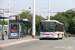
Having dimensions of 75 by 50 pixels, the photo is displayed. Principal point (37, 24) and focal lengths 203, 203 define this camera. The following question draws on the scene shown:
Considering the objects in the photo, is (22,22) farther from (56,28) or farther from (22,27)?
(56,28)

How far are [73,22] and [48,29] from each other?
55.7m

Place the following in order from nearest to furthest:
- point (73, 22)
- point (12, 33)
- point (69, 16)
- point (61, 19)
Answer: point (12, 33) → point (61, 19) → point (73, 22) → point (69, 16)

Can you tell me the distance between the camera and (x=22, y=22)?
112ft

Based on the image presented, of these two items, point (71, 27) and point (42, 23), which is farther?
point (71, 27)

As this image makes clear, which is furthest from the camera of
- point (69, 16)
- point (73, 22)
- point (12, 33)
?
point (69, 16)

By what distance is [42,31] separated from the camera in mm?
33188

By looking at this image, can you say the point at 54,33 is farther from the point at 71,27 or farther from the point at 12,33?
the point at 71,27

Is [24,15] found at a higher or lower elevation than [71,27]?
higher

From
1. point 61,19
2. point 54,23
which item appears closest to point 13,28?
point 54,23

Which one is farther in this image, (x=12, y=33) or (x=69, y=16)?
(x=69, y=16)

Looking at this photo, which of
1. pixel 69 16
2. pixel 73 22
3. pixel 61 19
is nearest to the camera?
pixel 61 19

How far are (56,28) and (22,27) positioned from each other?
19.5 ft

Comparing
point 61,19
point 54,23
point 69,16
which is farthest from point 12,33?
point 69,16

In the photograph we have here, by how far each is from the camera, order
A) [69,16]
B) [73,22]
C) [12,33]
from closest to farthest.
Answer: [12,33], [73,22], [69,16]
